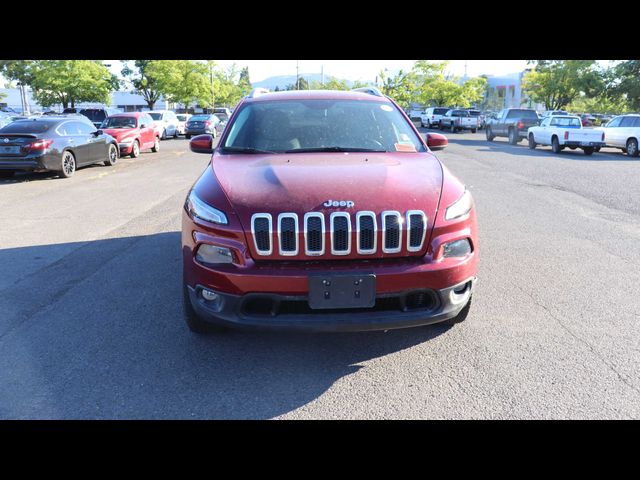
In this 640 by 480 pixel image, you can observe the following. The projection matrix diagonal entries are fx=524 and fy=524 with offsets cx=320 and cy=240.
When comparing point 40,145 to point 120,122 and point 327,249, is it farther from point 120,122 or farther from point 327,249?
point 327,249

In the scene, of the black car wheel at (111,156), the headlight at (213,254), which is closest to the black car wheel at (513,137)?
the black car wheel at (111,156)

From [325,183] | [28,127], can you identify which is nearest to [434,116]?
[28,127]

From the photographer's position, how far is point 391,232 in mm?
3184

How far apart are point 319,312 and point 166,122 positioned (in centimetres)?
2977

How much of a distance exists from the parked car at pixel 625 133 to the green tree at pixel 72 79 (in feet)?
93.5

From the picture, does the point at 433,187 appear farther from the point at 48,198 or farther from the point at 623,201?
the point at 48,198

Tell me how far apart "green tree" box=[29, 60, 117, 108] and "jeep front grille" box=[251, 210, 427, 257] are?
33.6 m

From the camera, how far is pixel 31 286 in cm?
506

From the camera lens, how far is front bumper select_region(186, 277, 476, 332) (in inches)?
123

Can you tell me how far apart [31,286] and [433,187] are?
3951 mm

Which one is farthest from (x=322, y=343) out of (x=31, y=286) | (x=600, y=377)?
(x=31, y=286)

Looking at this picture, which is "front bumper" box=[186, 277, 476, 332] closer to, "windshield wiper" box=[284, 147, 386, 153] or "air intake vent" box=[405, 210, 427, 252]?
"air intake vent" box=[405, 210, 427, 252]

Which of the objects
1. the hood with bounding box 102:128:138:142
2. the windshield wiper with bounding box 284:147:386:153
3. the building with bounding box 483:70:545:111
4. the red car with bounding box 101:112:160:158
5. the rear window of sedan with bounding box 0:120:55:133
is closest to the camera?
the windshield wiper with bounding box 284:147:386:153

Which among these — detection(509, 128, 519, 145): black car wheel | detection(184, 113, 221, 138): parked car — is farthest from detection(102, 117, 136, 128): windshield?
detection(509, 128, 519, 145): black car wheel
